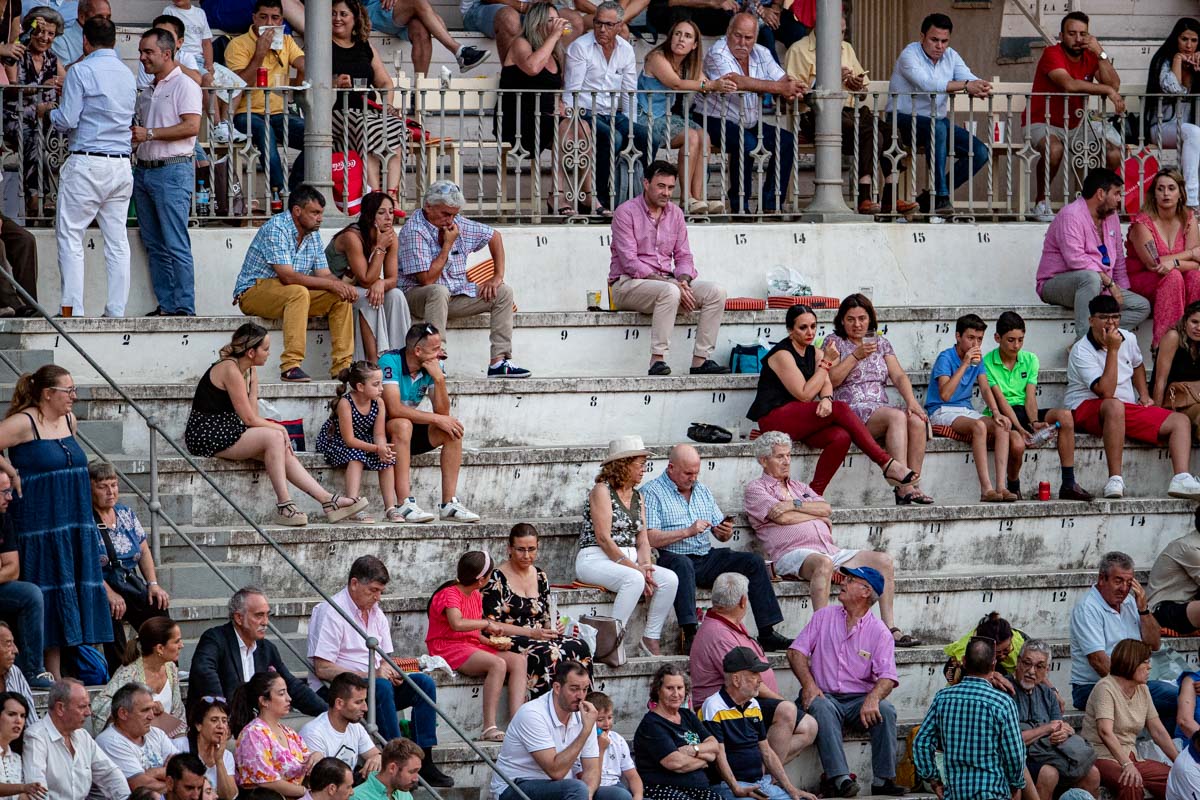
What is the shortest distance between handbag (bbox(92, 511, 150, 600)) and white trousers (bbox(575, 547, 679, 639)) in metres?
2.38

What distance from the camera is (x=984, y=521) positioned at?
1338cm

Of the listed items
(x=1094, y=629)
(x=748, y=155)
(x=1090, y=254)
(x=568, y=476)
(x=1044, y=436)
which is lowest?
(x=1094, y=629)

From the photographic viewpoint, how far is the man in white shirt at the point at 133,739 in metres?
9.71

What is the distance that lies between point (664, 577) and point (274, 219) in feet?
10.7

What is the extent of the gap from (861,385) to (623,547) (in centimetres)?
227

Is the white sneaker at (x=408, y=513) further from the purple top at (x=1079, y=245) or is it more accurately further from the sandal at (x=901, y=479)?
the purple top at (x=1079, y=245)

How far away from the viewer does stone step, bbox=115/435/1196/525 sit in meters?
12.1

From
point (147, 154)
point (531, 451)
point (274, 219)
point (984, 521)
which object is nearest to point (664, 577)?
point (531, 451)

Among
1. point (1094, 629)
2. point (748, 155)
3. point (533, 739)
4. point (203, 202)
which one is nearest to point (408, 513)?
point (533, 739)

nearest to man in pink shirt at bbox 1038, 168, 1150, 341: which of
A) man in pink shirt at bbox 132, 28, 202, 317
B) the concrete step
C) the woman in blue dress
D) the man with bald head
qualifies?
the concrete step

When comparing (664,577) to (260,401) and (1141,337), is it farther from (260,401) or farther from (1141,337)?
(1141,337)

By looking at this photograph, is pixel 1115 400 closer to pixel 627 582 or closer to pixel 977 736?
pixel 977 736

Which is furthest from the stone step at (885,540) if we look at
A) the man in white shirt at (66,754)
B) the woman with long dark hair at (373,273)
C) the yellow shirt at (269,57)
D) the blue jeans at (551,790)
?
the yellow shirt at (269,57)

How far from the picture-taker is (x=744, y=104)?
15.5 metres
